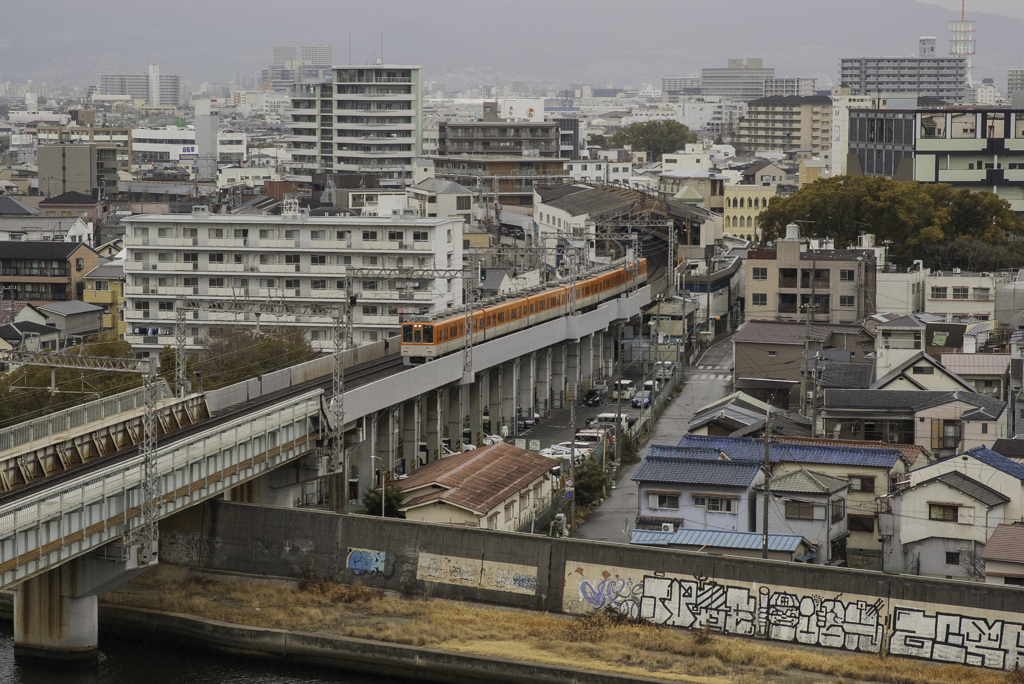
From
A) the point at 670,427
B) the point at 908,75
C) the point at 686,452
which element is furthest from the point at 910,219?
the point at 908,75

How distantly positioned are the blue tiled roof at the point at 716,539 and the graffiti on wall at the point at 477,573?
211 cm

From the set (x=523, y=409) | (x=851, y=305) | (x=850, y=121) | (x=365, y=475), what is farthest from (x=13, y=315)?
(x=850, y=121)

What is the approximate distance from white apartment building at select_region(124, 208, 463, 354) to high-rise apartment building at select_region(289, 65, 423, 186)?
129 ft

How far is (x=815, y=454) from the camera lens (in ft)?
80.8

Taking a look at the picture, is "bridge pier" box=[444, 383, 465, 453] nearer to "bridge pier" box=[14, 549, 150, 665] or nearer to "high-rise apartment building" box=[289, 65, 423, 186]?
"bridge pier" box=[14, 549, 150, 665]

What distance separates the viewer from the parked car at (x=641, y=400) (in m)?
36.9

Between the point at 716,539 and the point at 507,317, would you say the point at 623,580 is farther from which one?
the point at 507,317

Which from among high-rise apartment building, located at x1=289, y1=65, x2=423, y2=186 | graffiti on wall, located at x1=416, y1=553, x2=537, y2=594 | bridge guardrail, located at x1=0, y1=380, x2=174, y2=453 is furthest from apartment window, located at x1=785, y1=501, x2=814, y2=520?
high-rise apartment building, located at x1=289, y1=65, x2=423, y2=186

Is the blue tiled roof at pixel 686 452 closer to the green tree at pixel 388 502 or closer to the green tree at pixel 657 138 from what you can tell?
the green tree at pixel 388 502

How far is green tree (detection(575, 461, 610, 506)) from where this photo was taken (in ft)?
88.0

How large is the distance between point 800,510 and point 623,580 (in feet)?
13.5

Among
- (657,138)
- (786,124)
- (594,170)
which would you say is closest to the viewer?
(594,170)

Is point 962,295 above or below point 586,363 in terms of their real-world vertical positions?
above

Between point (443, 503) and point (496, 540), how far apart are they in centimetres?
269
